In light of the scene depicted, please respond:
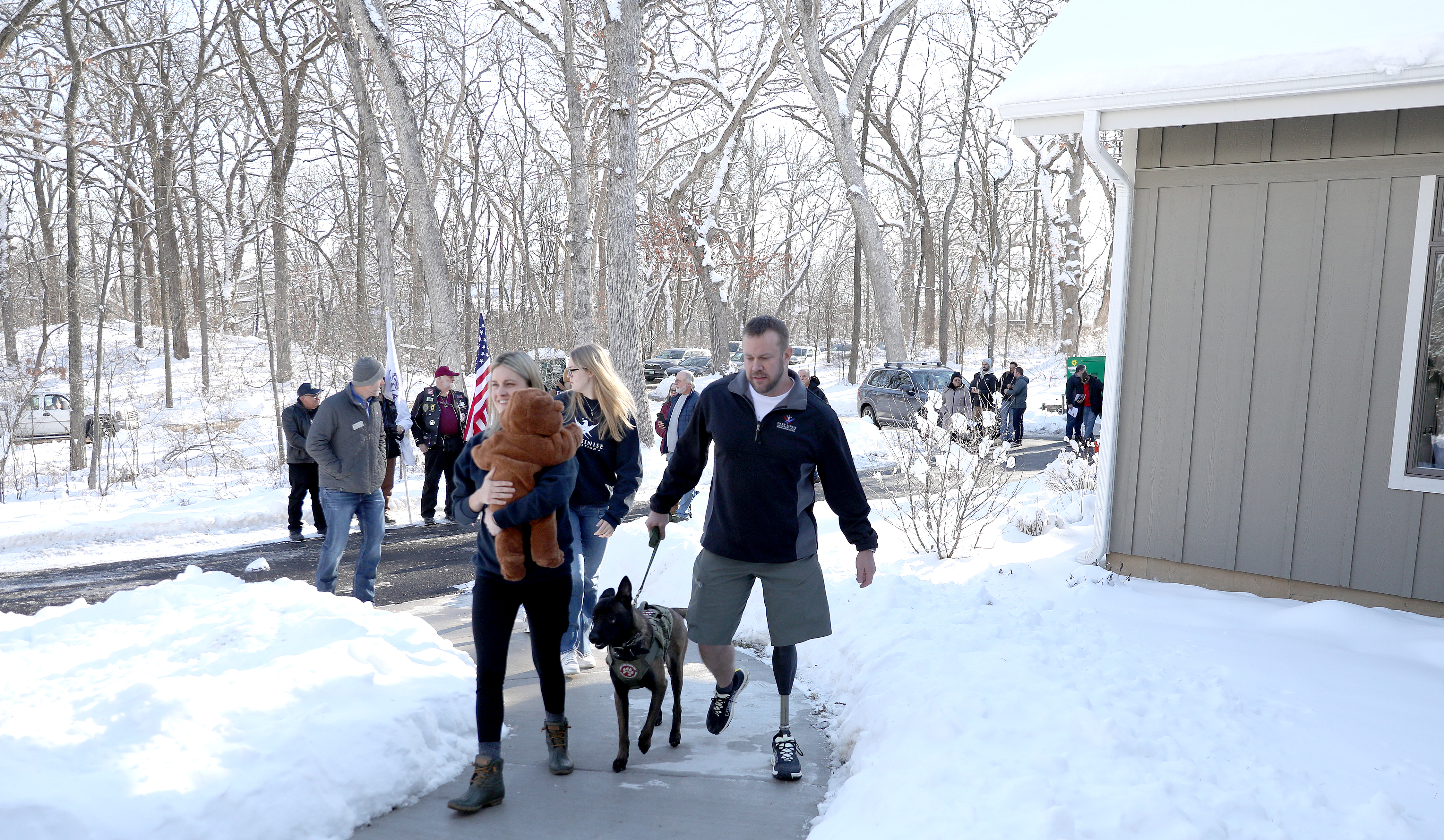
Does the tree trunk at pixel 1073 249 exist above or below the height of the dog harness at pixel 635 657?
above

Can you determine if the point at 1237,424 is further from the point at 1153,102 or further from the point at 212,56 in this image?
the point at 212,56

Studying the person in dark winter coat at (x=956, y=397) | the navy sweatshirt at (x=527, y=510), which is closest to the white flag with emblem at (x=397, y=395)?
the navy sweatshirt at (x=527, y=510)

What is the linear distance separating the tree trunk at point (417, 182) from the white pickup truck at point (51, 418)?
1125cm

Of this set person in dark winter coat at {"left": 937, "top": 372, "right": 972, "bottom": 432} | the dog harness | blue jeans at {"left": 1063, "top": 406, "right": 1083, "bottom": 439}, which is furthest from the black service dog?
blue jeans at {"left": 1063, "top": 406, "right": 1083, "bottom": 439}

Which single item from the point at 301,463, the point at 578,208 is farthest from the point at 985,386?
the point at 301,463

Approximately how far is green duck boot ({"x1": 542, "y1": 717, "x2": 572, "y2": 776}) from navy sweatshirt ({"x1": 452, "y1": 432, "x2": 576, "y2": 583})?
0.73 metres

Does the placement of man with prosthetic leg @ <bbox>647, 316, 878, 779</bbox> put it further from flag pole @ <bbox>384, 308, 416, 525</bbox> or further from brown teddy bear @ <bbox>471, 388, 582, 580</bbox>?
flag pole @ <bbox>384, 308, 416, 525</bbox>

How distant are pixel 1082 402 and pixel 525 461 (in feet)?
49.7

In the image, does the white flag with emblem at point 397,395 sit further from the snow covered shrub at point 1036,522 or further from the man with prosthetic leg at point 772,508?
the man with prosthetic leg at point 772,508

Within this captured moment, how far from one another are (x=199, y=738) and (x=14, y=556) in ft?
25.6

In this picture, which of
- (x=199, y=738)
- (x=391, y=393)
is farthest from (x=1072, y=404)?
(x=199, y=738)

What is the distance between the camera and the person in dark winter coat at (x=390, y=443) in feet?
33.2

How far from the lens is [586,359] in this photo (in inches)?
197

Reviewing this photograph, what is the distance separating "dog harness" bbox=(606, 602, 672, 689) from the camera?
3.84 m
